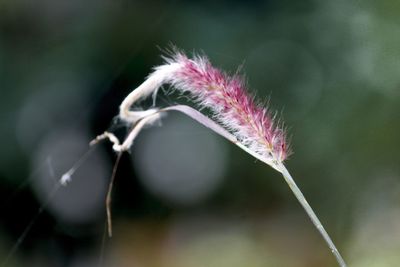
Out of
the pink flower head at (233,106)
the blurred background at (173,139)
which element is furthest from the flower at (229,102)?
the blurred background at (173,139)

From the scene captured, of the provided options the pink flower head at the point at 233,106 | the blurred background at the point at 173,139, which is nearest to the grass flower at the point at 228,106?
the pink flower head at the point at 233,106

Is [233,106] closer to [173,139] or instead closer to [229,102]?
[229,102]

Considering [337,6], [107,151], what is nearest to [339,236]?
[337,6]

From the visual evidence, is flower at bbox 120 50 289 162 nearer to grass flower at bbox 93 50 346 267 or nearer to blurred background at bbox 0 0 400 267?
grass flower at bbox 93 50 346 267

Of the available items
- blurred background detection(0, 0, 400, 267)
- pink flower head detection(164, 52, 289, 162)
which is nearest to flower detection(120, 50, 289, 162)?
pink flower head detection(164, 52, 289, 162)

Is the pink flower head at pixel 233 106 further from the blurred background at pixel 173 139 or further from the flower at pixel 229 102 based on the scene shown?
the blurred background at pixel 173 139

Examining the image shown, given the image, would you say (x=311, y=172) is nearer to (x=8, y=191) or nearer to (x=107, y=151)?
(x=107, y=151)

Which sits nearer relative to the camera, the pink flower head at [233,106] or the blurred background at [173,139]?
the pink flower head at [233,106]
